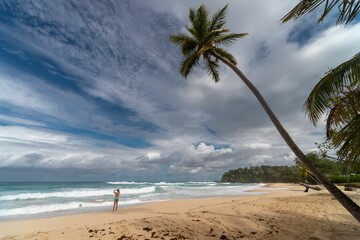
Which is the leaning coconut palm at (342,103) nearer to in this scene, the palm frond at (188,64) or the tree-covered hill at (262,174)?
the palm frond at (188,64)

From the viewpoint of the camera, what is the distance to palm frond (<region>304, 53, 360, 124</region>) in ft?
13.7

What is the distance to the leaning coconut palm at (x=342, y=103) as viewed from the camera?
146 inches

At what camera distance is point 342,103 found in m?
4.66

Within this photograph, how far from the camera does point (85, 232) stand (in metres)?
7.33

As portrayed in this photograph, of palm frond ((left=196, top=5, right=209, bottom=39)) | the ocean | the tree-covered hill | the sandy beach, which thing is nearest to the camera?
the sandy beach

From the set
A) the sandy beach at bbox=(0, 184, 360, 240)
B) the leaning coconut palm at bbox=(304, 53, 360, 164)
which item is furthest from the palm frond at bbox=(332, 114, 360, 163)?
the sandy beach at bbox=(0, 184, 360, 240)

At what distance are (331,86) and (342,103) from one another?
0.48 m

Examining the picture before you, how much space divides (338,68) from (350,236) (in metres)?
6.08

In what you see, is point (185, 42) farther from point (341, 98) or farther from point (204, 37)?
point (341, 98)

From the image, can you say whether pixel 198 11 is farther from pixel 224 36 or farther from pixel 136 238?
Answer: pixel 136 238

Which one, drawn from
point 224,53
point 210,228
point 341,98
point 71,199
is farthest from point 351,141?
point 71,199

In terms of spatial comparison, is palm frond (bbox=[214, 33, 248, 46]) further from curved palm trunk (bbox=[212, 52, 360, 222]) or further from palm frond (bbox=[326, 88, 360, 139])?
palm frond (bbox=[326, 88, 360, 139])

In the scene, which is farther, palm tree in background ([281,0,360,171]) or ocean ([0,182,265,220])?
ocean ([0,182,265,220])

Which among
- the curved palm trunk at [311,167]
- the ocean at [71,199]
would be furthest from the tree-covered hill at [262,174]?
the curved palm trunk at [311,167]
